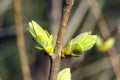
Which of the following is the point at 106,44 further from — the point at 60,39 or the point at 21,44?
the point at 60,39

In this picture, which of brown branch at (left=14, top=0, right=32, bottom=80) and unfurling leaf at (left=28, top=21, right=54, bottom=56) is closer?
unfurling leaf at (left=28, top=21, right=54, bottom=56)

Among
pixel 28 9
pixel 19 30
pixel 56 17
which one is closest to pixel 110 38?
pixel 56 17

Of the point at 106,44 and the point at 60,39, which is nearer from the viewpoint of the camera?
the point at 60,39

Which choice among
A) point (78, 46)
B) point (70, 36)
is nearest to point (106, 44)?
point (70, 36)

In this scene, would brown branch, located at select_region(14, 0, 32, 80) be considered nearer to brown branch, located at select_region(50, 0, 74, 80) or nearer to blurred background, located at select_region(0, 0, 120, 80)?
blurred background, located at select_region(0, 0, 120, 80)

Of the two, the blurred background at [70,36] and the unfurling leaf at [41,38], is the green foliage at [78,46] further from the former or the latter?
the blurred background at [70,36]

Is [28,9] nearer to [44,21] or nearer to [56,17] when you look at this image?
[44,21]

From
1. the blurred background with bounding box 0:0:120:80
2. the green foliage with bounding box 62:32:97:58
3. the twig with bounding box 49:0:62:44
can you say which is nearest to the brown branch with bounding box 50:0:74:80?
the green foliage with bounding box 62:32:97:58

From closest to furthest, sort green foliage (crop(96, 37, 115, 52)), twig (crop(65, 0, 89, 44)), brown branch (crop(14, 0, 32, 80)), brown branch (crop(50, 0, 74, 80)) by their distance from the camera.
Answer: brown branch (crop(50, 0, 74, 80)) < brown branch (crop(14, 0, 32, 80)) < green foliage (crop(96, 37, 115, 52)) < twig (crop(65, 0, 89, 44))
